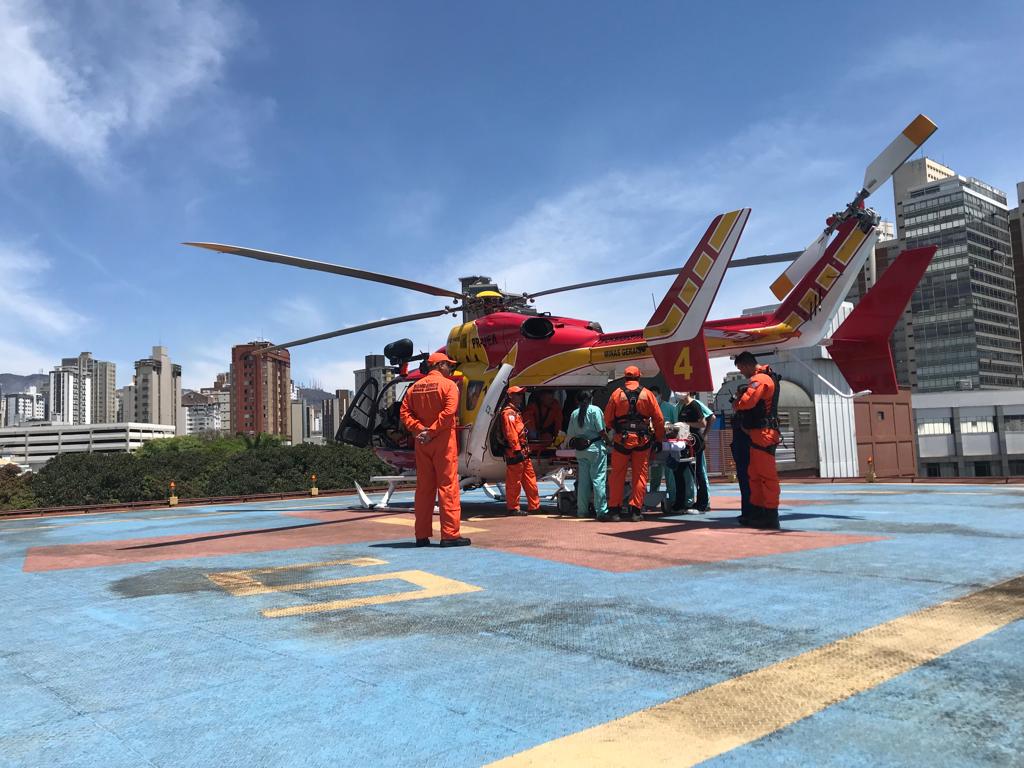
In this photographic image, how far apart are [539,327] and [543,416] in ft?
7.83

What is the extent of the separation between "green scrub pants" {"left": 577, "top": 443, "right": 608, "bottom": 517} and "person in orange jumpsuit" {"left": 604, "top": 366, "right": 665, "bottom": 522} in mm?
235

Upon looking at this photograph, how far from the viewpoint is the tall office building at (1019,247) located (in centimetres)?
12425

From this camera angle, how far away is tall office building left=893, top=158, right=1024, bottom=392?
120 meters

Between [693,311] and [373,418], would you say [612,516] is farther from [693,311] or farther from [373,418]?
[373,418]

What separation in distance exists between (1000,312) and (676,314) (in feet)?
470

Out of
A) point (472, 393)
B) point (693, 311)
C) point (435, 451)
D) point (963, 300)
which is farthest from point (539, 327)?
point (963, 300)

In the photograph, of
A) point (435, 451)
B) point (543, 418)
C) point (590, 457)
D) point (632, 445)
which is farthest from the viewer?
point (543, 418)

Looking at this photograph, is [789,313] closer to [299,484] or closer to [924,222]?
[299,484]

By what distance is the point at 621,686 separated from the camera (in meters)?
2.78

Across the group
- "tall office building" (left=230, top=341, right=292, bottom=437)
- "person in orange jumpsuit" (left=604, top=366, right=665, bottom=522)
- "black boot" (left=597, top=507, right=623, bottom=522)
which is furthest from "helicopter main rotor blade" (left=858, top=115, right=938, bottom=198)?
"tall office building" (left=230, top=341, right=292, bottom=437)

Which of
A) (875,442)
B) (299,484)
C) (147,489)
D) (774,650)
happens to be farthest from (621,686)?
(875,442)

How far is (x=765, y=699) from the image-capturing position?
8.48ft

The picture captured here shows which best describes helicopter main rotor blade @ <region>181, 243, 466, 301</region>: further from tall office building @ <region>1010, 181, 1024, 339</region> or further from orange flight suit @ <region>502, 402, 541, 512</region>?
tall office building @ <region>1010, 181, 1024, 339</region>

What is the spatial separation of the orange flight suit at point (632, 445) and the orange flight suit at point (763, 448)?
121cm
